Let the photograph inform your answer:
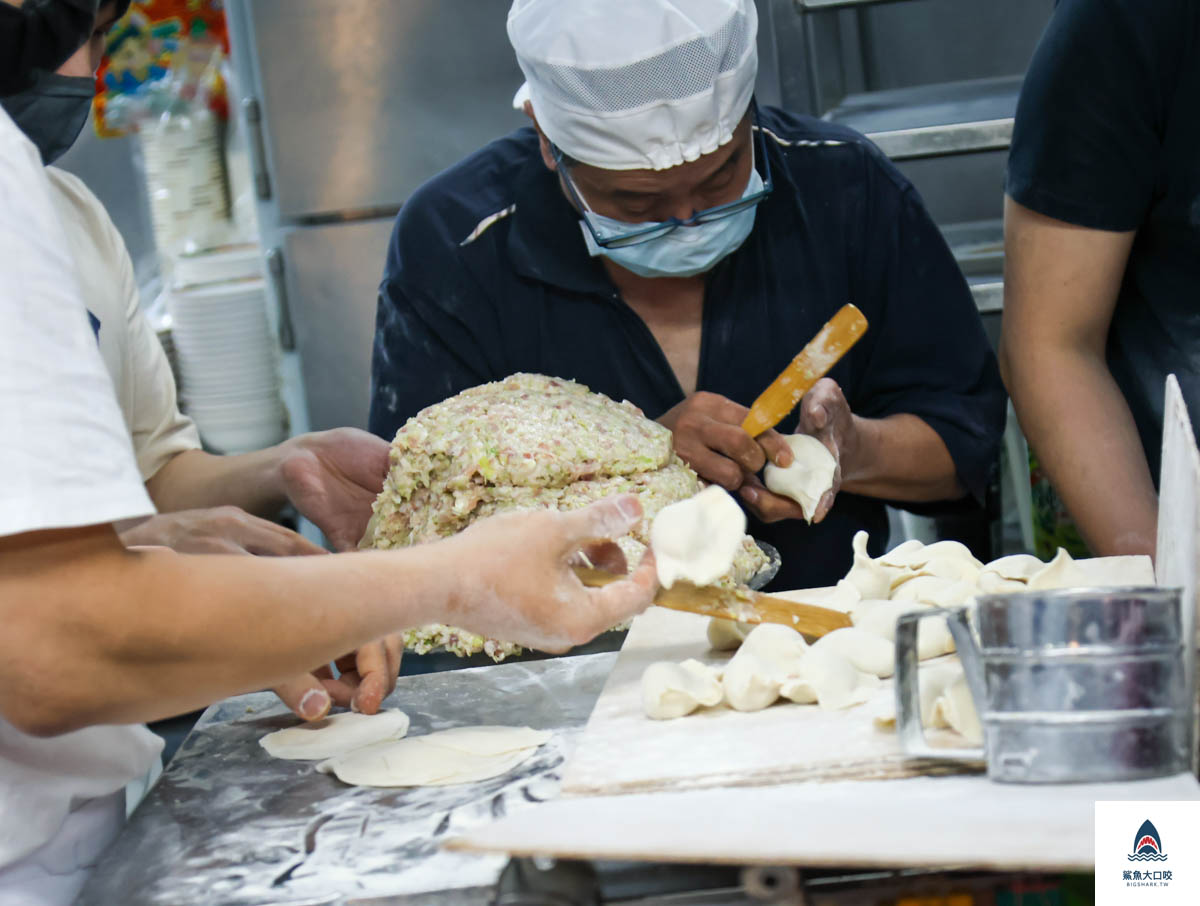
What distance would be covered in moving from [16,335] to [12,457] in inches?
3.4

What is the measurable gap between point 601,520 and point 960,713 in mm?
400

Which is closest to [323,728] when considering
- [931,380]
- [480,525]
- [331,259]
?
[480,525]

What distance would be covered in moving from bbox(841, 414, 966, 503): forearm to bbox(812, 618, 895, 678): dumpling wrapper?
71cm

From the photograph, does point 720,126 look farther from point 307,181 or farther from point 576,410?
point 307,181

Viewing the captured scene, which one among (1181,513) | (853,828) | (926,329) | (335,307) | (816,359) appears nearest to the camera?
(853,828)

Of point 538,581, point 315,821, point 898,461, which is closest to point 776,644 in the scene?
point 538,581

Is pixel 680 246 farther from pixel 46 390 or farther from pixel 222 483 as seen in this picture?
pixel 46 390

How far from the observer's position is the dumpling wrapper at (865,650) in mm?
1231

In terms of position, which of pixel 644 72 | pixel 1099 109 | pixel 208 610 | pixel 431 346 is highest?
pixel 644 72

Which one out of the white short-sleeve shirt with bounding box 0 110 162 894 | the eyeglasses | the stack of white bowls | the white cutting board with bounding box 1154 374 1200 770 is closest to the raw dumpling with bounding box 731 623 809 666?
the white cutting board with bounding box 1154 374 1200 770

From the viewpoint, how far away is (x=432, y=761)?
1280mm

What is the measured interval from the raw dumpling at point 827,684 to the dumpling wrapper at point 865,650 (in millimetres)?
24

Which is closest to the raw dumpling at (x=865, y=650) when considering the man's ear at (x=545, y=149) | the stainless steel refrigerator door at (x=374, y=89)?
the man's ear at (x=545, y=149)

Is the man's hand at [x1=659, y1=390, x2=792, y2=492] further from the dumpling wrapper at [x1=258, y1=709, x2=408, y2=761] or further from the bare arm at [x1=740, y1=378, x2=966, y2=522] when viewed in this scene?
the dumpling wrapper at [x1=258, y1=709, x2=408, y2=761]
